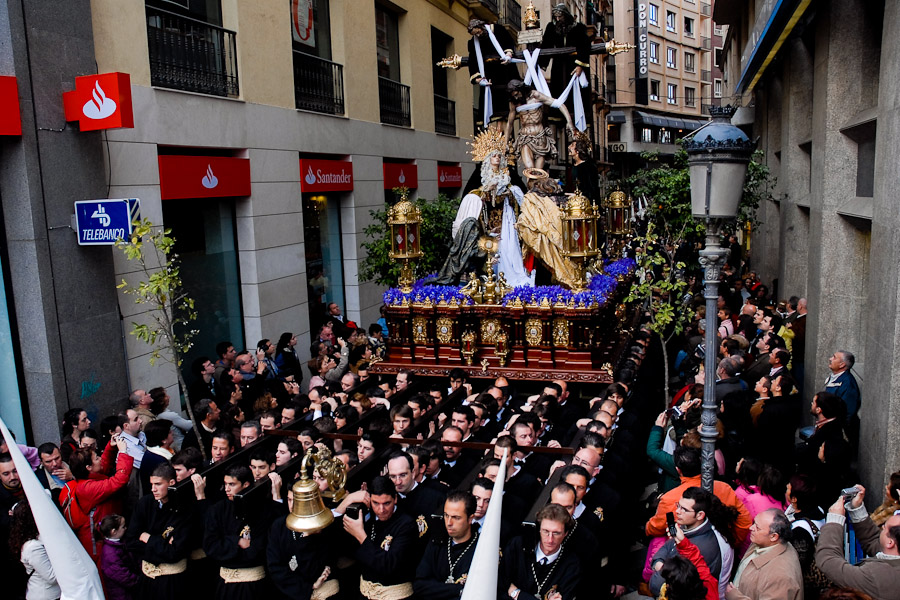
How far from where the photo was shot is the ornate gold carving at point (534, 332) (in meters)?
11.3

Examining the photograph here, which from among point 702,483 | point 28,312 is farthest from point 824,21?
point 28,312

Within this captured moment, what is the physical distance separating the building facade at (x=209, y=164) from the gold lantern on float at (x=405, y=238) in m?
2.51

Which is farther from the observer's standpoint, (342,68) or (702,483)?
(342,68)

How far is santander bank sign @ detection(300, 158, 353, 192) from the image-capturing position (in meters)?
14.6

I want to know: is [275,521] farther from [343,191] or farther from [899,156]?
[343,191]

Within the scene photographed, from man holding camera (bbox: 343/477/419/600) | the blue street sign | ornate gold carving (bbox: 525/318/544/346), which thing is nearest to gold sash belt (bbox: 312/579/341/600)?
man holding camera (bbox: 343/477/419/600)

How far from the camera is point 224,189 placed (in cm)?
1206

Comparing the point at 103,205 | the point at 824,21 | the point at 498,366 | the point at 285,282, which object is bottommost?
the point at 498,366

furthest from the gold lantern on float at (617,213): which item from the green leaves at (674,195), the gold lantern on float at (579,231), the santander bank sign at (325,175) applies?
the santander bank sign at (325,175)

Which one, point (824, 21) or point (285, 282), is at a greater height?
point (824, 21)

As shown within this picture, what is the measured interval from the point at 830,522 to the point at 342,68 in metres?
13.8

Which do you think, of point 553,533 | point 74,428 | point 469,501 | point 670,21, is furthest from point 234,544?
point 670,21

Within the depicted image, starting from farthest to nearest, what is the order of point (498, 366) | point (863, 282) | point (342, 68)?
1. point (342, 68)
2. point (498, 366)
3. point (863, 282)

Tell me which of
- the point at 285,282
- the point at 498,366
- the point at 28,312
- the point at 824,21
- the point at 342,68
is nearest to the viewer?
the point at 28,312
